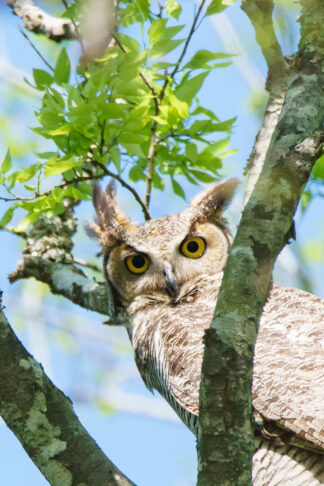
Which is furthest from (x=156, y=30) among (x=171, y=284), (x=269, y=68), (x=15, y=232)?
(x=15, y=232)

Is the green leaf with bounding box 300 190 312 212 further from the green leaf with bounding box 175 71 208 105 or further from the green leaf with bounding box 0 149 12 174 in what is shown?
the green leaf with bounding box 0 149 12 174

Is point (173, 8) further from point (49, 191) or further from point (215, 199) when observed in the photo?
point (215, 199)

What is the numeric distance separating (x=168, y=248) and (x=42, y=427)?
1848 mm

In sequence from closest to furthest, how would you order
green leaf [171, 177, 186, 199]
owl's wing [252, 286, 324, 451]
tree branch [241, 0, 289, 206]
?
owl's wing [252, 286, 324, 451]
tree branch [241, 0, 289, 206]
green leaf [171, 177, 186, 199]

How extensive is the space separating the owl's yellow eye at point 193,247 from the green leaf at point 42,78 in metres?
1.24

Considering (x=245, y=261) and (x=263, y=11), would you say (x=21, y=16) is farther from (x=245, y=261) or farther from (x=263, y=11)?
(x=245, y=261)

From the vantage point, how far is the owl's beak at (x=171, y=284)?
3695mm

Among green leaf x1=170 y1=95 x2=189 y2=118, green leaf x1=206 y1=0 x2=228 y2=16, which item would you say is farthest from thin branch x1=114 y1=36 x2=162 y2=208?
green leaf x1=206 y1=0 x2=228 y2=16

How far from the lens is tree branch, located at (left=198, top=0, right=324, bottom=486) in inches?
73.3

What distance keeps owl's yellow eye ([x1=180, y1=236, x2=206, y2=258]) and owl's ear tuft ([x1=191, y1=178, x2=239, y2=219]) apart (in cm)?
22

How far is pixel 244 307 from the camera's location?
1888mm

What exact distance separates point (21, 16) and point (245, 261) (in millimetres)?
3465

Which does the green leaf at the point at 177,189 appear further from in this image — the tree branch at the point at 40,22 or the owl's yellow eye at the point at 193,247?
the tree branch at the point at 40,22

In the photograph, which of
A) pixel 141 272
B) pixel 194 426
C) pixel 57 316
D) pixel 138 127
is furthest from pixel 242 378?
pixel 57 316
